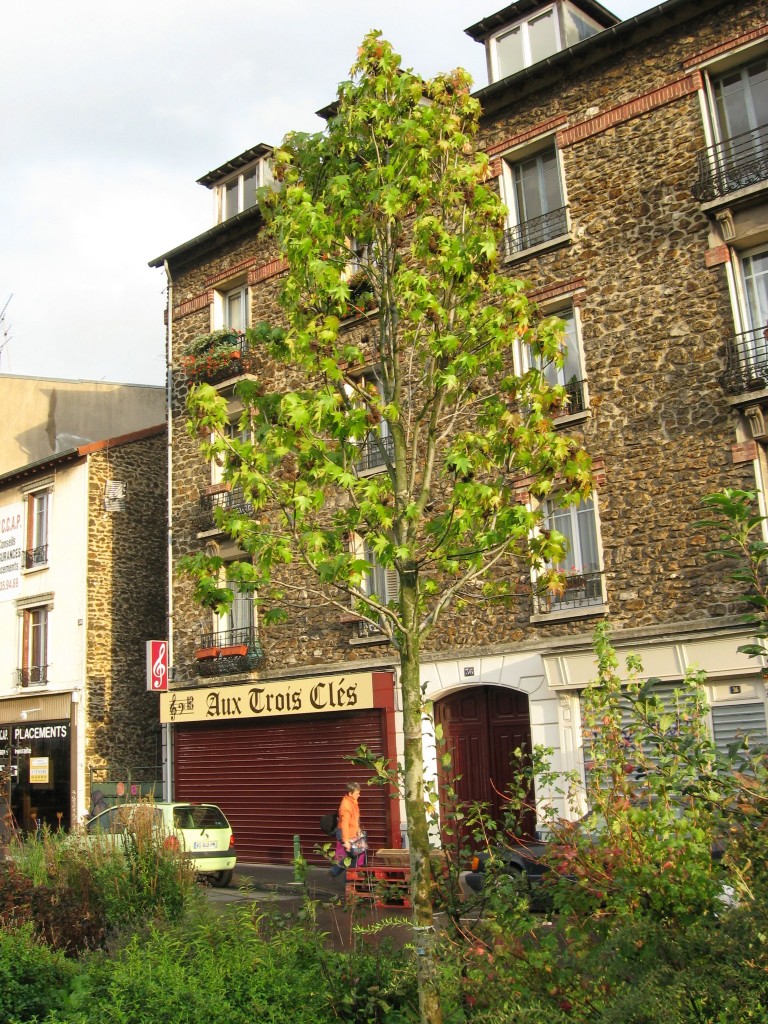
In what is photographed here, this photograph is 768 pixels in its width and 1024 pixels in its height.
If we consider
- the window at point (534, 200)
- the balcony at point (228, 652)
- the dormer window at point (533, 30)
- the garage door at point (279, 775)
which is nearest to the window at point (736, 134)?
the window at point (534, 200)

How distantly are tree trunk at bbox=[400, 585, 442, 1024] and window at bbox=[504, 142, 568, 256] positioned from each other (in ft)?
41.7

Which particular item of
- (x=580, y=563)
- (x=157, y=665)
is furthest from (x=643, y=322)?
(x=157, y=665)

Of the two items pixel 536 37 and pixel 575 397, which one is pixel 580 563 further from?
pixel 536 37

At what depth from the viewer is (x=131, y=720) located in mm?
26266

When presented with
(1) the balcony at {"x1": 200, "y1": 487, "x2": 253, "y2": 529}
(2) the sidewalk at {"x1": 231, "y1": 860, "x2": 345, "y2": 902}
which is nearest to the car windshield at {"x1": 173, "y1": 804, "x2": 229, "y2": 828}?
(2) the sidewalk at {"x1": 231, "y1": 860, "x2": 345, "y2": 902}

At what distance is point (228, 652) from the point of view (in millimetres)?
22188

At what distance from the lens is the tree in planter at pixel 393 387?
7.22 metres

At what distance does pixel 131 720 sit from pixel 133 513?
543 centimetres

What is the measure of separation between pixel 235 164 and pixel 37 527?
11.2 m

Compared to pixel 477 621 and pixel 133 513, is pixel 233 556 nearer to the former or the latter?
pixel 133 513

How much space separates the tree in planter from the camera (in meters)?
7.22

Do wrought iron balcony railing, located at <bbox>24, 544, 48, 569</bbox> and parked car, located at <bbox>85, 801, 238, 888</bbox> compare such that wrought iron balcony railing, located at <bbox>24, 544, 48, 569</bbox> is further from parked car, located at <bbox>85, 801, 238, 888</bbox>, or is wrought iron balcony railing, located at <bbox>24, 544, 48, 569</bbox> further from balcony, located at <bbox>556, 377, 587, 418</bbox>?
balcony, located at <bbox>556, 377, 587, 418</bbox>

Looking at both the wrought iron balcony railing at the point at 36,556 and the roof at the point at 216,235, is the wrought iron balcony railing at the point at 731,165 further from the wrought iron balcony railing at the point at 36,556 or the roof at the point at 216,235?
the wrought iron balcony railing at the point at 36,556

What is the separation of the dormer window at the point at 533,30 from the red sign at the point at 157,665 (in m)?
14.0
